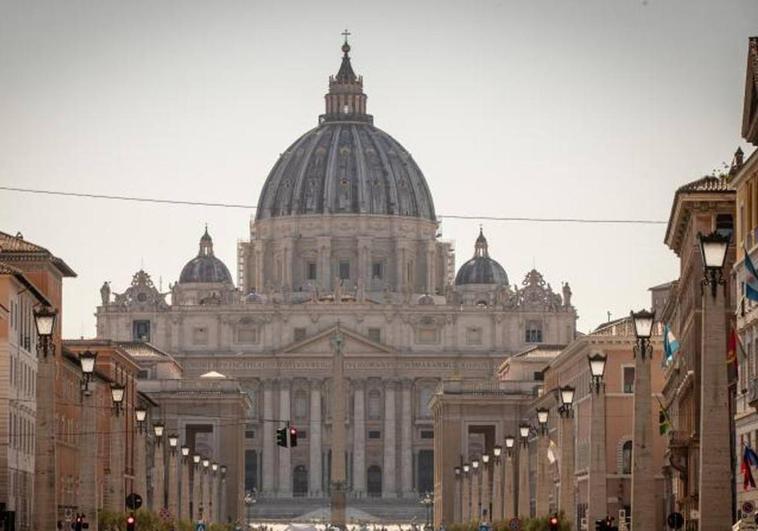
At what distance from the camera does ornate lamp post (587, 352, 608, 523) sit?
64.2 m

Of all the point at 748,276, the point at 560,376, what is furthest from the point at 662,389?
the point at 748,276

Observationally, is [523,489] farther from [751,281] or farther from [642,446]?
[642,446]

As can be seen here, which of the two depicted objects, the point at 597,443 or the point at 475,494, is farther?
the point at 475,494

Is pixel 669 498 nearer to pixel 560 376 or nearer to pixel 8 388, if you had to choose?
pixel 8 388

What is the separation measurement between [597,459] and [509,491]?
50.8m

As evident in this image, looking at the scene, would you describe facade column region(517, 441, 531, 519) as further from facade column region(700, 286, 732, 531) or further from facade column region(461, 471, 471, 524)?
facade column region(700, 286, 732, 531)

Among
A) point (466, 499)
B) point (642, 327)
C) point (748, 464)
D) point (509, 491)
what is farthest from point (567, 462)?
point (466, 499)

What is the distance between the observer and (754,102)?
57500 mm

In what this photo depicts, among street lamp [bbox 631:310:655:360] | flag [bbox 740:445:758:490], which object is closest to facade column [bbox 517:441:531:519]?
flag [bbox 740:445:758:490]

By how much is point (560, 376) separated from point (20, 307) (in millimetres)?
69783

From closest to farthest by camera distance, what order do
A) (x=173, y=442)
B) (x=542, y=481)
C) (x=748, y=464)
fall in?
(x=748, y=464) → (x=542, y=481) → (x=173, y=442)

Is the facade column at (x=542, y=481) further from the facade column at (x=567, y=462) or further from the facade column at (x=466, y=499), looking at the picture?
the facade column at (x=466, y=499)

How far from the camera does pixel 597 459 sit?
228 feet

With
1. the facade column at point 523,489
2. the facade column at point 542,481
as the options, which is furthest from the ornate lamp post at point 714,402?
the facade column at point 523,489
